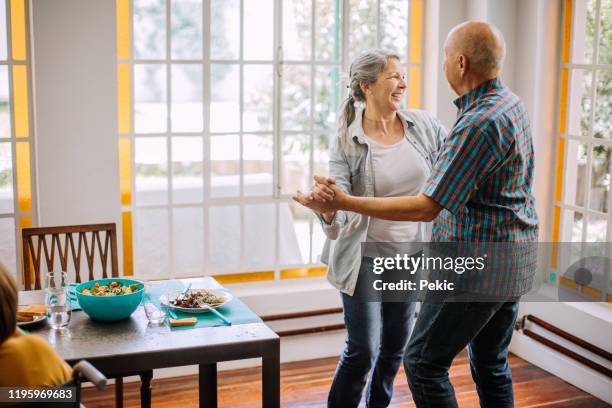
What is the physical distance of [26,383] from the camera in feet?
5.96

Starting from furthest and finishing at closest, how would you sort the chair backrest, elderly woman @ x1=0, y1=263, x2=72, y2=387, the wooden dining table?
the chair backrest → the wooden dining table → elderly woman @ x1=0, y1=263, x2=72, y2=387

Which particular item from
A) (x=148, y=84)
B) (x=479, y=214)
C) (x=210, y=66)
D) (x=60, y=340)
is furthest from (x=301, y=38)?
(x=60, y=340)

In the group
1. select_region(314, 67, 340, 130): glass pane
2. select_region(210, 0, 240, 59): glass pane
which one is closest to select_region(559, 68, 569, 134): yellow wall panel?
select_region(314, 67, 340, 130): glass pane

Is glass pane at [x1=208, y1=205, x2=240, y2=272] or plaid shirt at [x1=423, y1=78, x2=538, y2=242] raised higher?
plaid shirt at [x1=423, y1=78, x2=538, y2=242]

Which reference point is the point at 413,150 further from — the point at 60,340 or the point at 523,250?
the point at 60,340

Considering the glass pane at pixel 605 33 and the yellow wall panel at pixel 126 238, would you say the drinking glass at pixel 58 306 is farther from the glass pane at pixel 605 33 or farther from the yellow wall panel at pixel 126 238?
the glass pane at pixel 605 33

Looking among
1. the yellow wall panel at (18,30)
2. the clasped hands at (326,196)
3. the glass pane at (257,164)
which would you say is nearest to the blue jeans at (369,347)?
the clasped hands at (326,196)

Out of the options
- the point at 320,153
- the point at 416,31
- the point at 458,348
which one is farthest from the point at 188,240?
the point at 458,348

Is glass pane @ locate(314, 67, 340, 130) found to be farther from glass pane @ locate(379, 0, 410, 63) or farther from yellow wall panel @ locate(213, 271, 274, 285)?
yellow wall panel @ locate(213, 271, 274, 285)

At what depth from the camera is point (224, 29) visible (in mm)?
4141

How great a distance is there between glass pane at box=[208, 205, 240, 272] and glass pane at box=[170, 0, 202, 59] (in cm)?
82

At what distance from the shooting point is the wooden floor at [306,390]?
3852 mm

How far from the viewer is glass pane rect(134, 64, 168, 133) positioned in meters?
4.04

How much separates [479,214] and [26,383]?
4.66 ft
